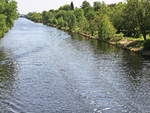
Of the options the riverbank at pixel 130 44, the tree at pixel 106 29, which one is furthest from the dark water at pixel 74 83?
the tree at pixel 106 29

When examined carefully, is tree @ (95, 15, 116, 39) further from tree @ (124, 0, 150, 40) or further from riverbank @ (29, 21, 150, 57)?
tree @ (124, 0, 150, 40)

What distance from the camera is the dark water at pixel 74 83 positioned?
33.4m

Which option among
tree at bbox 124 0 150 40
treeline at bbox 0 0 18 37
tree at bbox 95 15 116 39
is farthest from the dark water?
treeline at bbox 0 0 18 37

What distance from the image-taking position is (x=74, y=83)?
42.6 meters

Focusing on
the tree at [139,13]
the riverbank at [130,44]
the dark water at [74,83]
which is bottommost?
the dark water at [74,83]

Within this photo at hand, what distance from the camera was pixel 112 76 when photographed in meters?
46.7

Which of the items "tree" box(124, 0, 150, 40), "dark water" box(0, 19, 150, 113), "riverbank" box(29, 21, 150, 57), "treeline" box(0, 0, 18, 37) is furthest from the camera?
"treeline" box(0, 0, 18, 37)

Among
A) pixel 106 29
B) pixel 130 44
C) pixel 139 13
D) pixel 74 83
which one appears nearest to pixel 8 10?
pixel 106 29

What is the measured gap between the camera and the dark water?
110ft

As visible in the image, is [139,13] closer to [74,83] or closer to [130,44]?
[130,44]

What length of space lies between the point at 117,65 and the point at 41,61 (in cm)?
1564

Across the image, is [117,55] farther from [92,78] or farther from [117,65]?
[92,78]

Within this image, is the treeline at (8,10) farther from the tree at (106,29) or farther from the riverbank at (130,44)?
the riverbank at (130,44)

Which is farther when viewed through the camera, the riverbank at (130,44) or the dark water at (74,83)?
the riverbank at (130,44)
